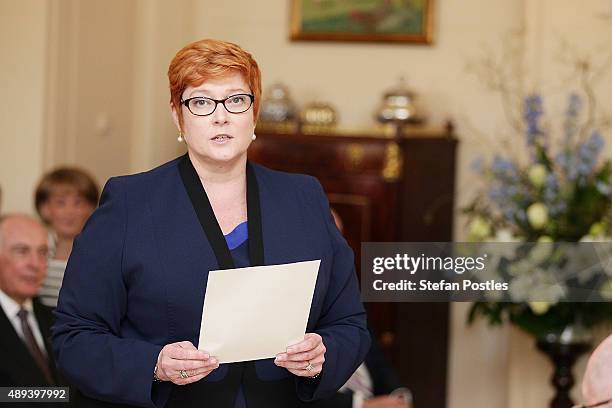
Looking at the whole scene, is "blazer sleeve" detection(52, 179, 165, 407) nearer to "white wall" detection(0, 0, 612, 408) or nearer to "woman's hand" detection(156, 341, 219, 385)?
"woman's hand" detection(156, 341, 219, 385)

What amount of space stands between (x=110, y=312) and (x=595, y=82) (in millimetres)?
4043

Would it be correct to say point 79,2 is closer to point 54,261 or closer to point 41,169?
point 41,169

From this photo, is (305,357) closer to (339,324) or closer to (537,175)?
(339,324)

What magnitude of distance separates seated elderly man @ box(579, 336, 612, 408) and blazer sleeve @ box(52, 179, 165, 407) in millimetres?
868

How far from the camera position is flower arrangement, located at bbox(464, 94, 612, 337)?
468cm

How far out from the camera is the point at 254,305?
A: 204 cm

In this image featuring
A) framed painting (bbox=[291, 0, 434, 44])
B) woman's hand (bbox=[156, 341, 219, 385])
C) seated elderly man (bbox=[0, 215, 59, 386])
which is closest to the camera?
woman's hand (bbox=[156, 341, 219, 385])

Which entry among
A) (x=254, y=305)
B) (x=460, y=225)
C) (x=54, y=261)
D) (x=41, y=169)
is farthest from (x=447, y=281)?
(x=460, y=225)

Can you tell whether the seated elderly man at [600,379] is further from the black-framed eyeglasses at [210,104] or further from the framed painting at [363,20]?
the framed painting at [363,20]

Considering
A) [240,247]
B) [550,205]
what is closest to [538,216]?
[550,205]

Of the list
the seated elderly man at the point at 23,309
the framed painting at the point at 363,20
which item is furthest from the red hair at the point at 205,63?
the framed painting at the point at 363,20

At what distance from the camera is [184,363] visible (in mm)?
1984

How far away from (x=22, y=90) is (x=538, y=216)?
255cm

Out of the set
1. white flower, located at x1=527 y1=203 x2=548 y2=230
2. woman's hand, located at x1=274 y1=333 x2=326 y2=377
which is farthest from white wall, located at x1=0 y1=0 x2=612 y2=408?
woman's hand, located at x1=274 y1=333 x2=326 y2=377
